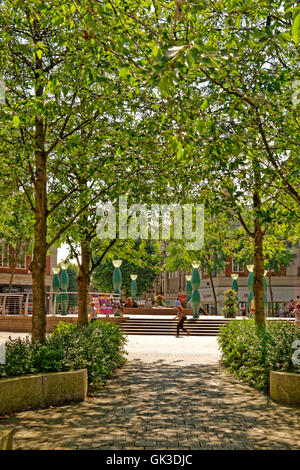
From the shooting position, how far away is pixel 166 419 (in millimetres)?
7699

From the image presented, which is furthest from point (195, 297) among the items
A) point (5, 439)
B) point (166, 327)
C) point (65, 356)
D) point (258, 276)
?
point (5, 439)

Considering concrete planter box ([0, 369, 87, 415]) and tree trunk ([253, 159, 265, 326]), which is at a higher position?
tree trunk ([253, 159, 265, 326])

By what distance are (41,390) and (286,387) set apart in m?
4.22

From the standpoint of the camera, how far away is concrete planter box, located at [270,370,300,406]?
A: 8648mm

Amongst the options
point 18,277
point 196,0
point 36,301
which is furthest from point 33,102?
point 18,277

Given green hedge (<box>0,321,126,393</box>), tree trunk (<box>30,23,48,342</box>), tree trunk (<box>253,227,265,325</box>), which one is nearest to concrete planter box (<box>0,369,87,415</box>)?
green hedge (<box>0,321,126,393</box>)

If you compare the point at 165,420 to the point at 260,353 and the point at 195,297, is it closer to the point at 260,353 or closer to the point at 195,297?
the point at 260,353

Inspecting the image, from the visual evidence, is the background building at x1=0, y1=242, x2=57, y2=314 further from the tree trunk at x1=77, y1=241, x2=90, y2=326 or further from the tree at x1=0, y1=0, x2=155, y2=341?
the tree at x1=0, y1=0, x2=155, y2=341

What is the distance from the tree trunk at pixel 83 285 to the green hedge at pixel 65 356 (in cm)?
249

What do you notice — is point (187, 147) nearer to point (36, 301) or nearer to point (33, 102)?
point (33, 102)

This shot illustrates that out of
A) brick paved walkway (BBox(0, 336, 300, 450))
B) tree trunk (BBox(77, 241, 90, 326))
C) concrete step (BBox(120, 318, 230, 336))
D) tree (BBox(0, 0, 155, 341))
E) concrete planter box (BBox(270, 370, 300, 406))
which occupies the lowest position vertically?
concrete step (BBox(120, 318, 230, 336))

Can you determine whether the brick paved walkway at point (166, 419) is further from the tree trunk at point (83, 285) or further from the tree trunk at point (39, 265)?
the tree trunk at point (83, 285)

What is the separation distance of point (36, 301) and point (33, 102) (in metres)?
4.23

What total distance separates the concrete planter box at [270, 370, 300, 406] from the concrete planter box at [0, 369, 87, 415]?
343 cm
